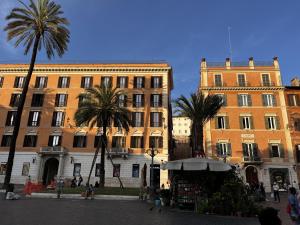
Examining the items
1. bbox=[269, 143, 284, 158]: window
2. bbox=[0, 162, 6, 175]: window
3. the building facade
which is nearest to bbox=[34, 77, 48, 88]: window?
the building facade

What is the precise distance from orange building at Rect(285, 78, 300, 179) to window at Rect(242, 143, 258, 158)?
5427 millimetres

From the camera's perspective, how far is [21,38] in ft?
90.4

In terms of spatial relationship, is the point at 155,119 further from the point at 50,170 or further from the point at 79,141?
the point at 50,170

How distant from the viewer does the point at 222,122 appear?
3903 cm

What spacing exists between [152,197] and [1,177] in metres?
28.1

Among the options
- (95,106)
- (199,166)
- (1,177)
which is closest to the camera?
(199,166)

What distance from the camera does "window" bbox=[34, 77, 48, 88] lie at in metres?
42.2

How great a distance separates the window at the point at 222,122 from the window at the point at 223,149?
101 inches

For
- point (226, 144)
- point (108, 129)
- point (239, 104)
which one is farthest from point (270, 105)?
point (108, 129)

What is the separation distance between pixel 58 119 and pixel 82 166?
837 cm

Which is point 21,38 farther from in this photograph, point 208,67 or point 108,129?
point 208,67

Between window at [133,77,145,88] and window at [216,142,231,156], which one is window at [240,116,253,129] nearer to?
window at [216,142,231,156]

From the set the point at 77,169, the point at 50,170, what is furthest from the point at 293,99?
the point at 50,170

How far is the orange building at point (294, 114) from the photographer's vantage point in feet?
122
